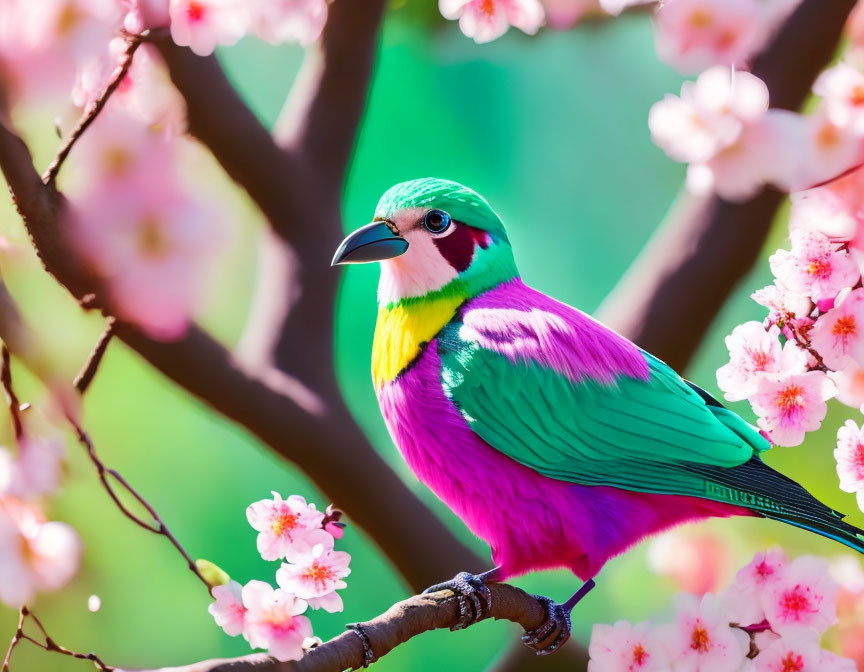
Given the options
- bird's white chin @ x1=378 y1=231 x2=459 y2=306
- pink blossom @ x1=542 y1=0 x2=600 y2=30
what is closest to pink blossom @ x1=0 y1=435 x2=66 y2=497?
bird's white chin @ x1=378 y1=231 x2=459 y2=306

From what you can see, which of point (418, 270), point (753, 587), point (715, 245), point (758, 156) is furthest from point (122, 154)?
point (715, 245)

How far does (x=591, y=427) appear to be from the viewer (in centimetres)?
100

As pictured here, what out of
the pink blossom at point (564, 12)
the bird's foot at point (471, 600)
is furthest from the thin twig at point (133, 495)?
the pink blossom at point (564, 12)

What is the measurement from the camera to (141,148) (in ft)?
2.76

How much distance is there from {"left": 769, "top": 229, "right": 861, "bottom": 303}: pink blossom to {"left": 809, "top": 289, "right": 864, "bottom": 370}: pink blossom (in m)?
0.02

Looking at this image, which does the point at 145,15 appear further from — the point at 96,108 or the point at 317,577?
the point at 317,577

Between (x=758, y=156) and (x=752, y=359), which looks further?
(x=752, y=359)

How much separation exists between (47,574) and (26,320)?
10.3 inches

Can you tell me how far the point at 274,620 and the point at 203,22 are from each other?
0.60 m

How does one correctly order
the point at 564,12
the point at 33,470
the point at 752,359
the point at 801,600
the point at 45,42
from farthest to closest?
the point at 564,12, the point at 752,359, the point at 801,600, the point at 33,470, the point at 45,42

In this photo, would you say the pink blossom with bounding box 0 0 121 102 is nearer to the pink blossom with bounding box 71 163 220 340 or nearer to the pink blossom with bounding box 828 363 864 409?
the pink blossom with bounding box 71 163 220 340

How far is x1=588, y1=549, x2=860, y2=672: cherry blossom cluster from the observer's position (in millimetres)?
975

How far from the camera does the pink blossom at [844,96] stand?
901 millimetres

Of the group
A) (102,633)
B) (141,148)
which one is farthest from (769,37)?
(102,633)
